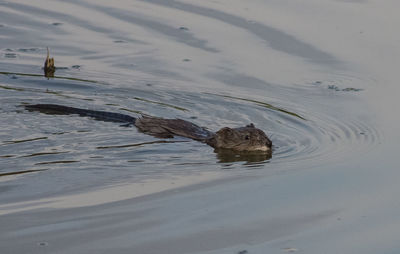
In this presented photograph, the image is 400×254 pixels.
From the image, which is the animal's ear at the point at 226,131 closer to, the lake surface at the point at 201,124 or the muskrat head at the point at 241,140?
the muskrat head at the point at 241,140

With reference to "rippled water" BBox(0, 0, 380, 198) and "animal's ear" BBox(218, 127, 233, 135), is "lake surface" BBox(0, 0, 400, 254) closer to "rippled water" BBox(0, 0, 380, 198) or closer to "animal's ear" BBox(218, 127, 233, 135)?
"rippled water" BBox(0, 0, 380, 198)

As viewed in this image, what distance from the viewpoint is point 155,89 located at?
39.1 feet

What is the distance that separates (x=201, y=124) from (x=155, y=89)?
1092mm

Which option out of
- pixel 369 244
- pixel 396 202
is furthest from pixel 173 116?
pixel 369 244

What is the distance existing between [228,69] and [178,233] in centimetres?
643

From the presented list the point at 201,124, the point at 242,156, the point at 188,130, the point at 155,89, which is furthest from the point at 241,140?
the point at 155,89

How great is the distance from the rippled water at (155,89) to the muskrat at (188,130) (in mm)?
134

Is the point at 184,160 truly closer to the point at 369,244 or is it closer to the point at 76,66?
the point at 369,244

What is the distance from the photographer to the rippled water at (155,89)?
913 centimetres

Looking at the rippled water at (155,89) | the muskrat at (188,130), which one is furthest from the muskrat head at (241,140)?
the rippled water at (155,89)

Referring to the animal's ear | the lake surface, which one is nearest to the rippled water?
the lake surface

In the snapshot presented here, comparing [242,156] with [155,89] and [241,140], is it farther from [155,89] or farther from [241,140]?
[155,89]

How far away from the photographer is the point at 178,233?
6633 mm

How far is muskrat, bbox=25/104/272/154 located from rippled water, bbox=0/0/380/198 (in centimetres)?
13
